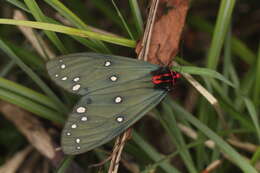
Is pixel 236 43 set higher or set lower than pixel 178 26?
lower

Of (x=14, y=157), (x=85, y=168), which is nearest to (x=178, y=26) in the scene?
(x=85, y=168)

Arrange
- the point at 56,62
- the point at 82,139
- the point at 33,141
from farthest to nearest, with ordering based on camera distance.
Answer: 1. the point at 33,141
2. the point at 56,62
3. the point at 82,139

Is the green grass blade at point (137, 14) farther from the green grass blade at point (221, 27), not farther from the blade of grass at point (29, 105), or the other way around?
the blade of grass at point (29, 105)

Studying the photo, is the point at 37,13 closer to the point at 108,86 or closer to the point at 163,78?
the point at 108,86

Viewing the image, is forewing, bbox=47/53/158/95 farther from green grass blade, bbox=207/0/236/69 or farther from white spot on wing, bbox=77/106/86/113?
green grass blade, bbox=207/0/236/69

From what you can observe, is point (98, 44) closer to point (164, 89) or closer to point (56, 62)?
point (56, 62)

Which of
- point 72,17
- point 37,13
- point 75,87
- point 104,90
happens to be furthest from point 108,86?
point 37,13

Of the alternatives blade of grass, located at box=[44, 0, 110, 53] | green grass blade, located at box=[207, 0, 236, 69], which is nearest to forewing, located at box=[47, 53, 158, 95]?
blade of grass, located at box=[44, 0, 110, 53]
